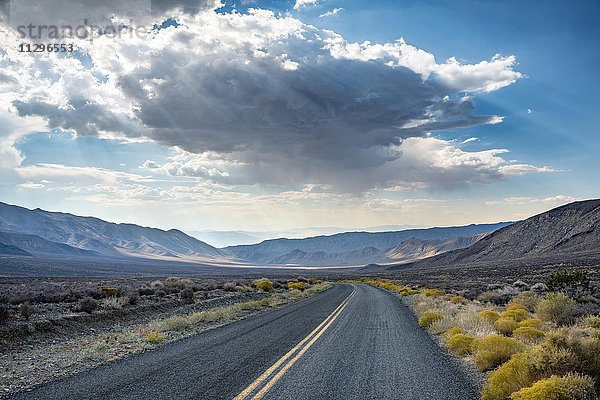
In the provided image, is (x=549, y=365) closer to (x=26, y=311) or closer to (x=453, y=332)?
(x=453, y=332)

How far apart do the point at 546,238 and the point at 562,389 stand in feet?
445

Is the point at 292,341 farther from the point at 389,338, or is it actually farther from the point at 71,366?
the point at 71,366

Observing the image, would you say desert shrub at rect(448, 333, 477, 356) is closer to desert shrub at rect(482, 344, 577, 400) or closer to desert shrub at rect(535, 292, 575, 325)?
desert shrub at rect(482, 344, 577, 400)

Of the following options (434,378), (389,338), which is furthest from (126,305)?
(434,378)

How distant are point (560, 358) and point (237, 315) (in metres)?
16.0

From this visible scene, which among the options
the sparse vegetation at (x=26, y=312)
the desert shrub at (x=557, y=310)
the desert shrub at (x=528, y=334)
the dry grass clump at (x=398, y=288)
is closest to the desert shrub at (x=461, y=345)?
the desert shrub at (x=528, y=334)

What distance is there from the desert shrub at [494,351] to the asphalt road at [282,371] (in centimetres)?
61

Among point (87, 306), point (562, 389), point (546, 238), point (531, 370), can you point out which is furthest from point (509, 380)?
point (546, 238)

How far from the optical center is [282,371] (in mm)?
8883

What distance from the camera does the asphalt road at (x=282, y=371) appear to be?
294 inches

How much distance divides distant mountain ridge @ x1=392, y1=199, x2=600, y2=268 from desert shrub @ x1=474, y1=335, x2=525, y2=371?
10435 cm

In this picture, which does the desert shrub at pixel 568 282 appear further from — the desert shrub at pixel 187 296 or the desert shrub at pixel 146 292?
the desert shrub at pixel 146 292

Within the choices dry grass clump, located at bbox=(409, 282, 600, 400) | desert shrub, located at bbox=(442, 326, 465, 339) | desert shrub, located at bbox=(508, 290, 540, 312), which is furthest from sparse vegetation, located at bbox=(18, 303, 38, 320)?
desert shrub, located at bbox=(508, 290, 540, 312)

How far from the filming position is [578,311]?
17.2m
